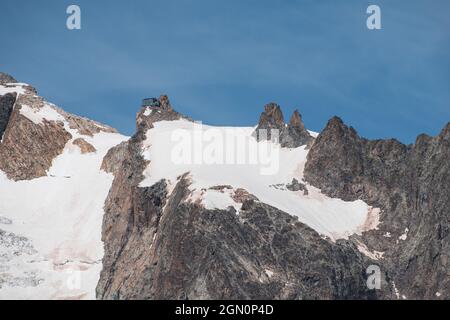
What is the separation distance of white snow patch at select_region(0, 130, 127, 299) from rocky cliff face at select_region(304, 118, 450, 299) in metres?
32.8

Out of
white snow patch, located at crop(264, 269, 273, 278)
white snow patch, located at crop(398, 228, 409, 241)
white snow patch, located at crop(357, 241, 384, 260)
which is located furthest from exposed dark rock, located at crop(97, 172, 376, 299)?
white snow patch, located at crop(398, 228, 409, 241)

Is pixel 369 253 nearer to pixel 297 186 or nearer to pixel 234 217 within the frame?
pixel 297 186

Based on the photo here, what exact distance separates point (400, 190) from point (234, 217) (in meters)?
28.8

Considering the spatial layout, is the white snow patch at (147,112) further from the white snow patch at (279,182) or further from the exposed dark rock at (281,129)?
the exposed dark rock at (281,129)

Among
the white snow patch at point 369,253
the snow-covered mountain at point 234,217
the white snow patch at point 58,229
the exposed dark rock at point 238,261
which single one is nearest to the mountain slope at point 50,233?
the white snow patch at point 58,229

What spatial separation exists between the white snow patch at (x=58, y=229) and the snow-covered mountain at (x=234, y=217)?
0.88 ft

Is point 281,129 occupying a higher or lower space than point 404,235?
higher

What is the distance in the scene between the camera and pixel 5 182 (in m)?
196

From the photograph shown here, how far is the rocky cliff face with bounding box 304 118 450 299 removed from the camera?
15300cm

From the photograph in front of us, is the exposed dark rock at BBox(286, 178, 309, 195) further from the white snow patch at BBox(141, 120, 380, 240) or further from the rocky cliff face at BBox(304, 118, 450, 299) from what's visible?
the rocky cliff face at BBox(304, 118, 450, 299)

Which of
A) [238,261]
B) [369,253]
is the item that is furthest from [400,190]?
[238,261]

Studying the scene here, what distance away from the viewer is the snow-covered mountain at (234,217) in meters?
147

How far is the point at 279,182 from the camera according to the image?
171000 mm
